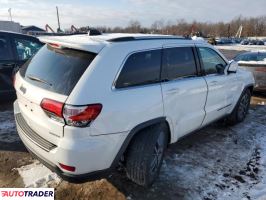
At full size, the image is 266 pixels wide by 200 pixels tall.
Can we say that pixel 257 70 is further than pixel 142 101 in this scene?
Yes

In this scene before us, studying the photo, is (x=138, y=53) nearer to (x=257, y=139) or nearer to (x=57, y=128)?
(x=57, y=128)

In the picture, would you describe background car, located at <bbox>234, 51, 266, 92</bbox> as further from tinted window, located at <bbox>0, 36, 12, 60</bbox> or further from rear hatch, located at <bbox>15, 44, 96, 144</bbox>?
rear hatch, located at <bbox>15, 44, 96, 144</bbox>

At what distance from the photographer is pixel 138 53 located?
3.25 meters

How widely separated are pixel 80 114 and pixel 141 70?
0.94 m

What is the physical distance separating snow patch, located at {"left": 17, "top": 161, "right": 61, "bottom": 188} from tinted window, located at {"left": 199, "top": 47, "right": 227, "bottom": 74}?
261cm

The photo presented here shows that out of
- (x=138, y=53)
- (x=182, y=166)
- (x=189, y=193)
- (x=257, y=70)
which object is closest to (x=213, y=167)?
(x=182, y=166)

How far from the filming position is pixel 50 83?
9.72 ft

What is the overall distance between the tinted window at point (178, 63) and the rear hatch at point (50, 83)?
3.50ft

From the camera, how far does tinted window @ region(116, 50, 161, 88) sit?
3037mm

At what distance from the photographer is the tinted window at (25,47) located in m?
6.26

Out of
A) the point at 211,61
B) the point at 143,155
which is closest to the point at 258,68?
the point at 211,61

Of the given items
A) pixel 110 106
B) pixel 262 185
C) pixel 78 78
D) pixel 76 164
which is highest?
pixel 78 78

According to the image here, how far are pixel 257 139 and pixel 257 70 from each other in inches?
129

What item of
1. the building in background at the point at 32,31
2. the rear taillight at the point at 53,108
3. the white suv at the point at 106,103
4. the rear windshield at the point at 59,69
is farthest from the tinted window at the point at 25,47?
the building in background at the point at 32,31
